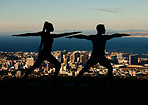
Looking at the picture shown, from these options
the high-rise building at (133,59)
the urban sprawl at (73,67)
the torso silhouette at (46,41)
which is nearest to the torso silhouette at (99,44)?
the torso silhouette at (46,41)

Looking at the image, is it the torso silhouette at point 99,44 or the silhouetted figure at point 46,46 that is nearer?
the torso silhouette at point 99,44

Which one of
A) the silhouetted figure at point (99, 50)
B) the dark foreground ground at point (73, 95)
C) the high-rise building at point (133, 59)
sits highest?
the silhouetted figure at point (99, 50)

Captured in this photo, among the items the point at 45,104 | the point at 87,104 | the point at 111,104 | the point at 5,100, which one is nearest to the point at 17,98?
the point at 5,100

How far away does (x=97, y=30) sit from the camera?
27.3ft

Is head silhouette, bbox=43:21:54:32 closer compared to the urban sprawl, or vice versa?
head silhouette, bbox=43:21:54:32

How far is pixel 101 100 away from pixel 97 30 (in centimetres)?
282

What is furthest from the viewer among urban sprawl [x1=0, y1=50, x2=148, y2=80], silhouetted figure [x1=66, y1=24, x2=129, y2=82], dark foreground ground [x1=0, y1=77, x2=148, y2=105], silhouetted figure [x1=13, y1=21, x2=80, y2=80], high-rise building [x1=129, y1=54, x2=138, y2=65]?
high-rise building [x1=129, y1=54, x2=138, y2=65]

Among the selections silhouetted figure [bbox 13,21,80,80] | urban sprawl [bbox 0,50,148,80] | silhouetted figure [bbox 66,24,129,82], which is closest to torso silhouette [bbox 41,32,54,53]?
silhouetted figure [bbox 13,21,80,80]

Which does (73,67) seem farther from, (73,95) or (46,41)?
(73,95)

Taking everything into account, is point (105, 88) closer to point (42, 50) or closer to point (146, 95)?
point (146, 95)

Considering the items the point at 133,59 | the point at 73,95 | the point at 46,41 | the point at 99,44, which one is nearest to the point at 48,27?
the point at 46,41

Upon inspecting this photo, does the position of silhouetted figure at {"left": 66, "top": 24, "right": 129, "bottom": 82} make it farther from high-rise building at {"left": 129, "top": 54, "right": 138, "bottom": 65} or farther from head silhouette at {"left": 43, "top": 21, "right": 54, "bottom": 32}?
high-rise building at {"left": 129, "top": 54, "right": 138, "bottom": 65}

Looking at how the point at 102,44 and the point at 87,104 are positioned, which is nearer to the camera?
the point at 87,104

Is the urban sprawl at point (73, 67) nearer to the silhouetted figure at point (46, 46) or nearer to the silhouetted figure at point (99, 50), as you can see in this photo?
the silhouetted figure at point (46, 46)
